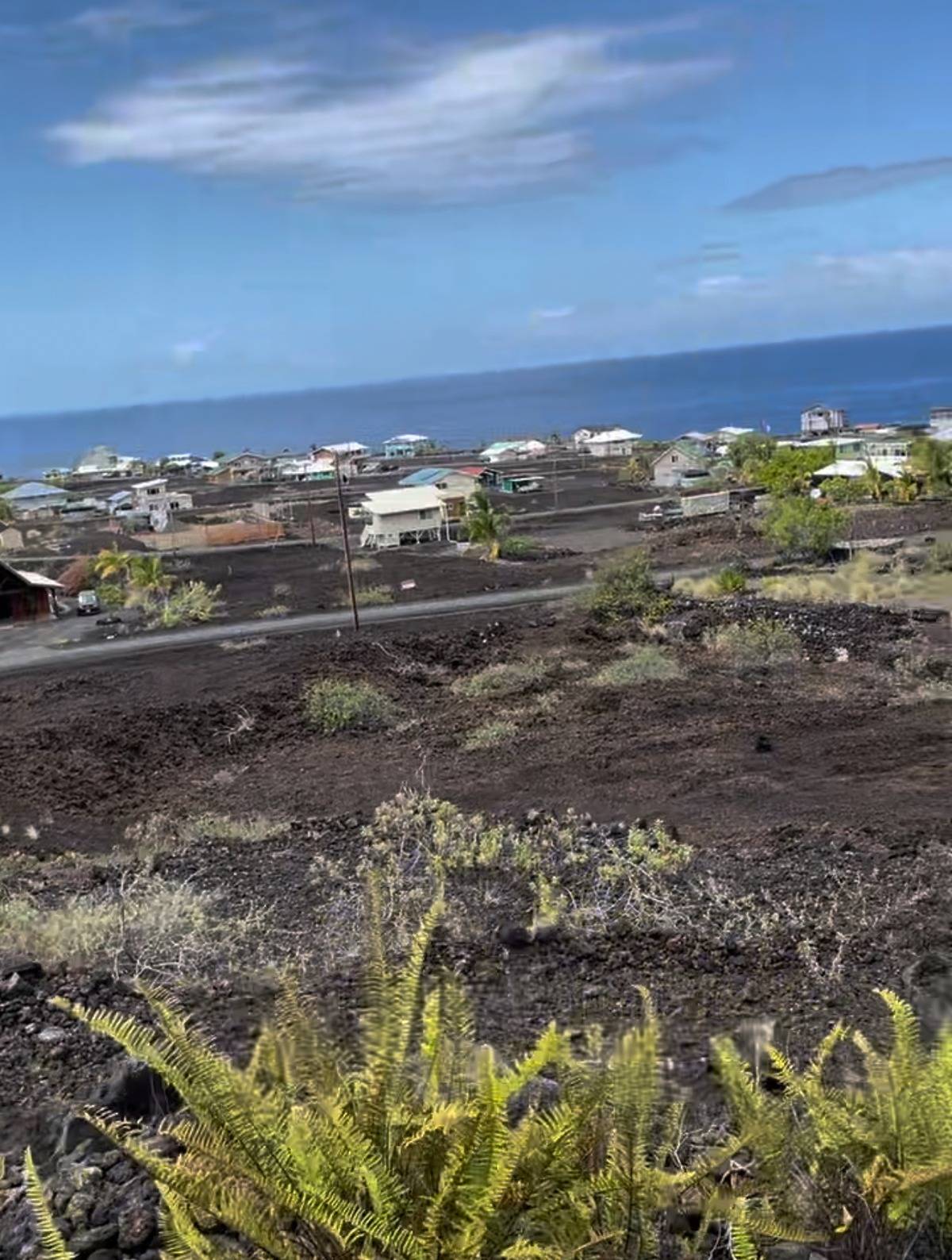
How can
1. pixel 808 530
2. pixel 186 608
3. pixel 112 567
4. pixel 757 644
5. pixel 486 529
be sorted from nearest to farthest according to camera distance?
pixel 757 644 < pixel 186 608 < pixel 808 530 < pixel 112 567 < pixel 486 529

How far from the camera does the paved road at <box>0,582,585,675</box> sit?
94.0 feet

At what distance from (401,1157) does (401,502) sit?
50575mm

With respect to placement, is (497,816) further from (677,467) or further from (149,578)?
(677,467)

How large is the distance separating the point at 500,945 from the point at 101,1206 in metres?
5.62

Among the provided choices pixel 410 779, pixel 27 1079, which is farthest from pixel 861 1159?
pixel 410 779

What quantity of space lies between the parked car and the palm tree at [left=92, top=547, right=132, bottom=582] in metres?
4.34

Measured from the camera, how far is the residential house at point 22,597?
35.6m

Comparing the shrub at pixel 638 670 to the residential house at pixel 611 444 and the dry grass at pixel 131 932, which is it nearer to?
the dry grass at pixel 131 932

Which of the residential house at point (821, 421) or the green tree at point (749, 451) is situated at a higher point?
the residential house at point (821, 421)

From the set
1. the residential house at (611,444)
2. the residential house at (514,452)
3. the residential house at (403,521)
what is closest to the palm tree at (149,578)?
the residential house at (403,521)

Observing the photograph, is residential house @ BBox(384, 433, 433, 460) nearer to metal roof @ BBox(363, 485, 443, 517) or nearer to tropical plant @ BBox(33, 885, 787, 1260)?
metal roof @ BBox(363, 485, 443, 517)

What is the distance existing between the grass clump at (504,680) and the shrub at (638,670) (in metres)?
1.19

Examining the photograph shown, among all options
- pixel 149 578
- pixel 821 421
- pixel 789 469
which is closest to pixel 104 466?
pixel 821 421

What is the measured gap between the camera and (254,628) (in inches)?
1228
